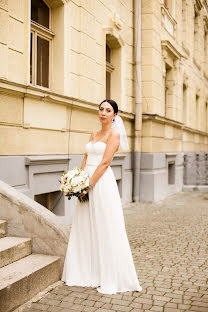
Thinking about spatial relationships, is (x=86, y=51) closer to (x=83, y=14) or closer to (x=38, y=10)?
(x=83, y=14)

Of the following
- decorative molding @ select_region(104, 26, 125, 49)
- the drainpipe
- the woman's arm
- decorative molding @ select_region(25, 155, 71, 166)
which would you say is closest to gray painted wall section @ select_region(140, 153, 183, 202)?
the drainpipe

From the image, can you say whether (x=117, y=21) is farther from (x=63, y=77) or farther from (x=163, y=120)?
(x=163, y=120)

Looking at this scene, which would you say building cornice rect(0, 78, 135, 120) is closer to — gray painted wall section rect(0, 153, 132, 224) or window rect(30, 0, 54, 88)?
window rect(30, 0, 54, 88)

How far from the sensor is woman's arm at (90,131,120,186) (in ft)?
13.8

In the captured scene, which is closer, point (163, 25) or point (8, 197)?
point (8, 197)

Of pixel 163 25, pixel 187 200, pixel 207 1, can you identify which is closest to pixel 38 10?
pixel 163 25

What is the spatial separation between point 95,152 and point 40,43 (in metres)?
3.84

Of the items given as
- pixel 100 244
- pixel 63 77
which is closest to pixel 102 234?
pixel 100 244

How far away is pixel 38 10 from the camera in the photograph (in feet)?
24.2

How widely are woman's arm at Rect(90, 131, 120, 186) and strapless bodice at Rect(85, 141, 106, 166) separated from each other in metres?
0.08

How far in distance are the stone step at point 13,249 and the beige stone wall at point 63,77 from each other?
1.97m

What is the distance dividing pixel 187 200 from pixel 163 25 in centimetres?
549

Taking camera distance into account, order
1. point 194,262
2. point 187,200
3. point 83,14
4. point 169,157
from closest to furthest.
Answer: point 194,262, point 83,14, point 187,200, point 169,157

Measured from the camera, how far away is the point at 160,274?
4.83 meters
